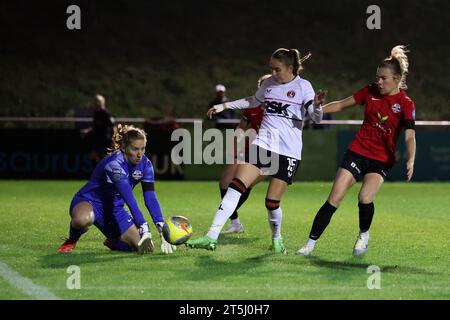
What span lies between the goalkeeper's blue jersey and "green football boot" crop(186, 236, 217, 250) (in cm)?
78

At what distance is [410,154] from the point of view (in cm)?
902

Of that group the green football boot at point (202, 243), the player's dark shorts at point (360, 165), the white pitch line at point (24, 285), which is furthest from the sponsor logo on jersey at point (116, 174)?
the player's dark shorts at point (360, 165)

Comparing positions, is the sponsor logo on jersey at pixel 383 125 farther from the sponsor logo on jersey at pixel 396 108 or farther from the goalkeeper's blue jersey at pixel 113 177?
the goalkeeper's blue jersey at pixel 113 177

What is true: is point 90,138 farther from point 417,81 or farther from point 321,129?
point 417,81

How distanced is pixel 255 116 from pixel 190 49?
25.5 meters

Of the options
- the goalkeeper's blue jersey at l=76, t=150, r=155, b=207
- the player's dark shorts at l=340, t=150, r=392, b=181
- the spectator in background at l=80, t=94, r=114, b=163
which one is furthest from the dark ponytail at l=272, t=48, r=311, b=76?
the spectator in background at l=80, t=94, r=114, b=163

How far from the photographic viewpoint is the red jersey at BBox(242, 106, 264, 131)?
433 inches

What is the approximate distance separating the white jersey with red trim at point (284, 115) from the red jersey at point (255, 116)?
166 centimetres

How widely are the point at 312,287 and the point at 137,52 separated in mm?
29185

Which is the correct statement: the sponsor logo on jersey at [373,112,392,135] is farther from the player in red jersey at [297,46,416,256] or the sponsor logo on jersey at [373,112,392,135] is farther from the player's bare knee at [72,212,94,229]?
the player's bare knee at [72,212,94,229]

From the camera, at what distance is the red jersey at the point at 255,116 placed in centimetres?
1101
